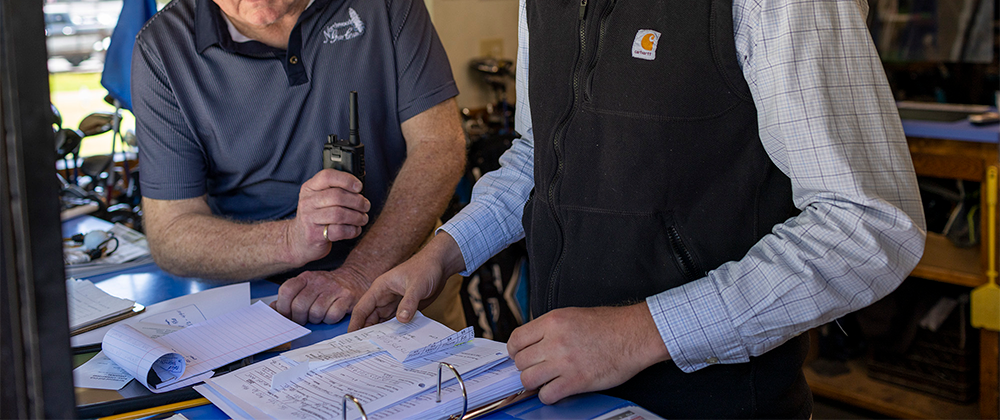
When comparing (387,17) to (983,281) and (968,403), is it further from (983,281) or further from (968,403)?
(968,403)

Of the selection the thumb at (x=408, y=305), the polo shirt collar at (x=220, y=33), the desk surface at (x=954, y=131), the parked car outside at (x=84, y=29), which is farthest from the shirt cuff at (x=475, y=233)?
the parked car outside at (x=84, y=29)

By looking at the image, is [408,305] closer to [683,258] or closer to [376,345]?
[376,345]

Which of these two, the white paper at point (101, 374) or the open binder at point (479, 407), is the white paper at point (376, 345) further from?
the white paper at point (101, 374)

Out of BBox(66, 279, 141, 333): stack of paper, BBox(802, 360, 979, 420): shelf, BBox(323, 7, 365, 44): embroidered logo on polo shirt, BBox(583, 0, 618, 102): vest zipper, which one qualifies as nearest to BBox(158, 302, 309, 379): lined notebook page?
BBox(66, 279, 141, 333): stack of paper

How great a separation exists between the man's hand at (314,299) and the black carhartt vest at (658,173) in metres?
0.45

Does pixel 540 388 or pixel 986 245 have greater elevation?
pixel 540 388

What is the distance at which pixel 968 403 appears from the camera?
8.44ft

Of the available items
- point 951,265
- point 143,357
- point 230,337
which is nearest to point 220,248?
point 230,337

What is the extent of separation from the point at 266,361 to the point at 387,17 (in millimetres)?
979

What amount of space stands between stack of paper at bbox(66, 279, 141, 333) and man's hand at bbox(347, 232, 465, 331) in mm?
477

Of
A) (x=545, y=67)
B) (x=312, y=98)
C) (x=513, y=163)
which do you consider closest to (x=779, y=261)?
(x=545, y=67)

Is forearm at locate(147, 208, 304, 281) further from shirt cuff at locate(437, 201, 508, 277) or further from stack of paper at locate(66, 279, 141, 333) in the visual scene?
shirt cuff at locate(437, 201, 508, 277)

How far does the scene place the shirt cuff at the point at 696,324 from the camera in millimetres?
854

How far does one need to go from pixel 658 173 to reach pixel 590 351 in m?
0.26
